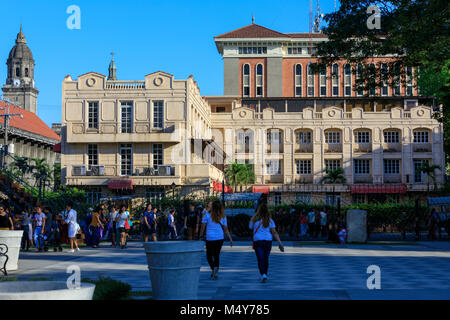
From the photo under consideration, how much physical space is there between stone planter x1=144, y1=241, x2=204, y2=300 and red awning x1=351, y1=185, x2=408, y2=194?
51.8 meters

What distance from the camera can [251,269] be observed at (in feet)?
49.4

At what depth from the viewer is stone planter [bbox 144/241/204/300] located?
355 inches

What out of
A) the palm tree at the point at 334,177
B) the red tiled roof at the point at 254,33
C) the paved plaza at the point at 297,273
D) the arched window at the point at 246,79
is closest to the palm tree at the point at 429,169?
the palm tree at the point at 334,177

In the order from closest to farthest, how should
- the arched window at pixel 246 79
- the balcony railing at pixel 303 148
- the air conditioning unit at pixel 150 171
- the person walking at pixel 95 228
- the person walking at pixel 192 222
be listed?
the person walking at pixel 95 228 < the person walking at pixel 192 222 < the air conditioning unit at pixel 150 171 < the balcony railing at pixel 303 148 < the arched window at pixel 246 79

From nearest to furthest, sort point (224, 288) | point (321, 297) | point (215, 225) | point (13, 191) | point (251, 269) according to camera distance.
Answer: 1. point (321, 297)
2. point (224, 288)
3. point (215, 225)
4. point (251, 269)
5. point (13, 191)

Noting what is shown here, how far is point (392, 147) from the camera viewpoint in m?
61.7

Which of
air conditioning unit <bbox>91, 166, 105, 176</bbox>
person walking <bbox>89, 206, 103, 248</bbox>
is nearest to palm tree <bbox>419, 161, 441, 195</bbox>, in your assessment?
air conditioning unit <bbox>91, 166, 105, 176</bbox>

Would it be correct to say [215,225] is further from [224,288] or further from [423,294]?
[423,294]

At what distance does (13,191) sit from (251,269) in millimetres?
17661

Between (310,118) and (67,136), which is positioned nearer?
(67,136)

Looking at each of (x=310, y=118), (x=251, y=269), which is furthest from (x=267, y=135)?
(x=251, y=269)

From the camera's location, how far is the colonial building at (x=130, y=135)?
48281 mm
